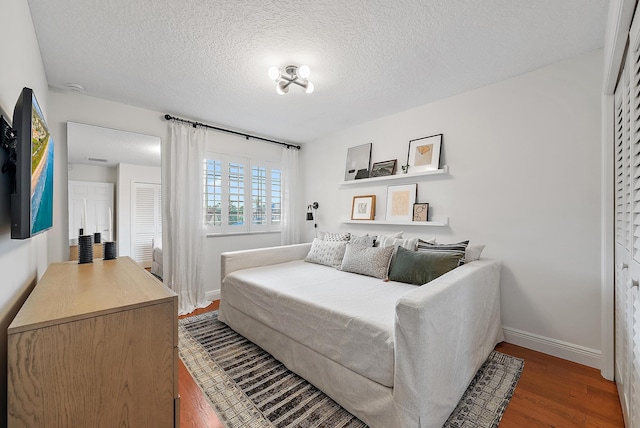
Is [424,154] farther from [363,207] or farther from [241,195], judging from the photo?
[241,195]

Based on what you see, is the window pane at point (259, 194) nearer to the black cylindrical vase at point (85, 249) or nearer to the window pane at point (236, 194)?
the window pane at point (236, 194)

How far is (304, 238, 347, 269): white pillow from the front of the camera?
3.00 meters

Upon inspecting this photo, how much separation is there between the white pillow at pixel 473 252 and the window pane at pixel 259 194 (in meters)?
2.82

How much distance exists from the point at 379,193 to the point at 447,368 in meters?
2.20

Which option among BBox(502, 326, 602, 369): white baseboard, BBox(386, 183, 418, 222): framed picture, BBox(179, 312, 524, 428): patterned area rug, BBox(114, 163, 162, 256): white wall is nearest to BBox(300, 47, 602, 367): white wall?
BBox(502, 326, 602, 369): white baseboard

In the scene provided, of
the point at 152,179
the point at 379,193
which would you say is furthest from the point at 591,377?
the point at 152,179

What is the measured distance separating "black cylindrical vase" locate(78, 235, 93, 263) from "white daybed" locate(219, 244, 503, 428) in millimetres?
1105

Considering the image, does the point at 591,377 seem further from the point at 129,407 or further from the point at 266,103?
the point at 266,103

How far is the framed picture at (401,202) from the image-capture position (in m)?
3.00

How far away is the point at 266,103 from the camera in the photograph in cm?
290

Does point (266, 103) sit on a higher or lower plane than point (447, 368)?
higher

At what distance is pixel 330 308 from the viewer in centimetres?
174

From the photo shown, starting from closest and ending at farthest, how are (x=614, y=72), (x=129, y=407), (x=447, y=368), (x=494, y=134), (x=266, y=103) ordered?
(x=129, y=407) < (x=447, y=368) < (x=614, y=72) < (x=494, y=134) < (x=266, y=103)

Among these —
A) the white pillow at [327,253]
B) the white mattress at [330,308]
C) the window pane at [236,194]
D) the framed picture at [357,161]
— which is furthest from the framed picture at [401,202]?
the window pane at [236,194]
